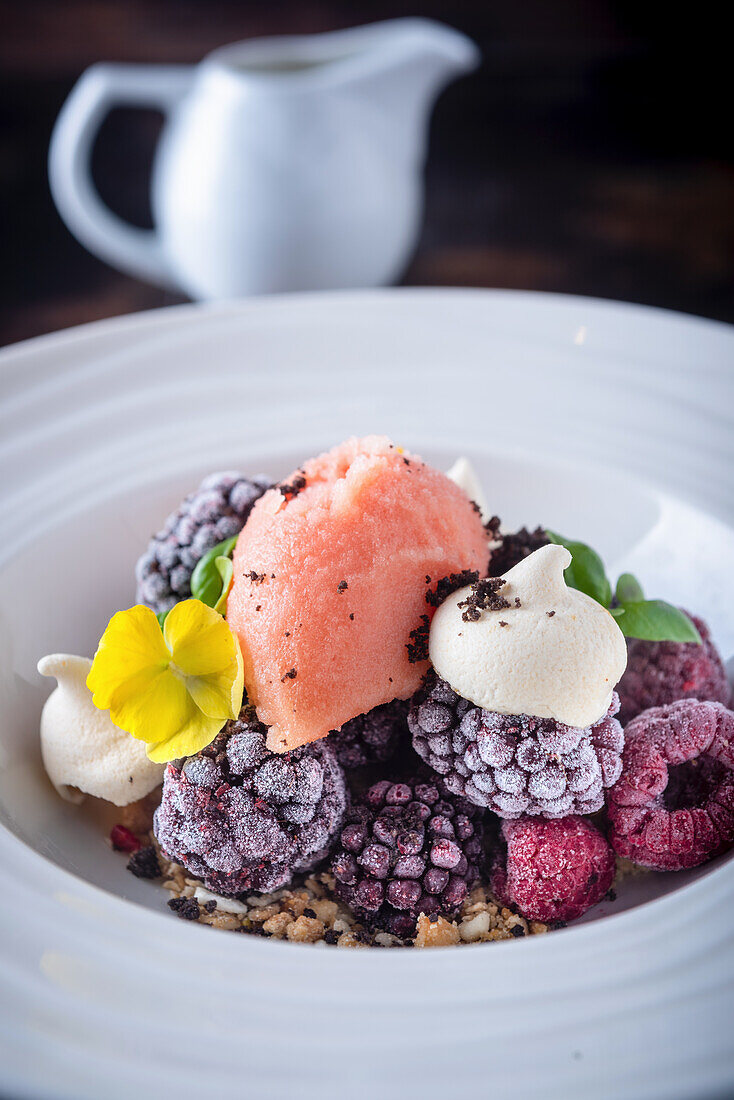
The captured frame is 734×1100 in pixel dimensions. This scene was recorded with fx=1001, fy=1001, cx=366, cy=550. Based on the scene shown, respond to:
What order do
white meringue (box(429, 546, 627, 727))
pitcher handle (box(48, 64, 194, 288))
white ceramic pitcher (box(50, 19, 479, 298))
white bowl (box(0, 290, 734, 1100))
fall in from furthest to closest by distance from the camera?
1. pitcher handle (box(48, 64, 194, 288))
2. white ceramic pitcher (box(50, 19, 479, 298))
3. white meringue (box(429, 546, 627, 727))
4. white bowl (box(0, 290, 734, 1100))

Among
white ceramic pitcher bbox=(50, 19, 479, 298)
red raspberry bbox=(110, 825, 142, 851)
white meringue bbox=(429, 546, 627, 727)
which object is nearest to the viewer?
white meringue bbox=(429, 546, 627, 727)

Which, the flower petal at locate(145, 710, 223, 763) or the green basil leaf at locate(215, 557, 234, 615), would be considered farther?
the green basil leaf at locate(215, 557, 234, 615)

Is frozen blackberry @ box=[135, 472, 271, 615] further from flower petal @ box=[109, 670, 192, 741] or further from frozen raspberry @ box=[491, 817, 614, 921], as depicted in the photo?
frozen raspberry @ box=[491, 817, 614, 921]

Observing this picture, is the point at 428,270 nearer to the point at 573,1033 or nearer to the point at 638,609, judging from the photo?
the point at 638,609

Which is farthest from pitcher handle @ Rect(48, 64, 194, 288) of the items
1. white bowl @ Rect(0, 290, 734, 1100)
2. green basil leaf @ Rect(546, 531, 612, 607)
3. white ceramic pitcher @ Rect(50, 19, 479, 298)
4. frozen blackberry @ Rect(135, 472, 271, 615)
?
green basil leaf @ Rect(546, 531, 612, 607)

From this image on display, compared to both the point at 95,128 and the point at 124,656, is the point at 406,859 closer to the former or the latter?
the point at 124,656

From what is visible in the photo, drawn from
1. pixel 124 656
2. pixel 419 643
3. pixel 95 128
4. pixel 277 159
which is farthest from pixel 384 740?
pixel 95 128
